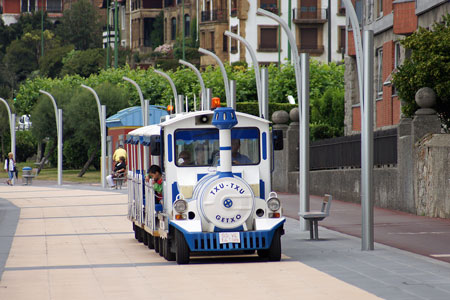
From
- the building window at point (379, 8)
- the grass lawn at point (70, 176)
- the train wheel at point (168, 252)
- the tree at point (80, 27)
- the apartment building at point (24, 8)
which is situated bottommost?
the train wheel at point (168, 252)

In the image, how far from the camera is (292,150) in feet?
135

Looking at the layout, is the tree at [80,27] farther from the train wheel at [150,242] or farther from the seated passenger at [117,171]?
the train wheel at [150,242]

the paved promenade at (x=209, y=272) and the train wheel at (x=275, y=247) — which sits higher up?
the train wheel at (x=275, y=247)

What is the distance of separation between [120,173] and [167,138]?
3399cm

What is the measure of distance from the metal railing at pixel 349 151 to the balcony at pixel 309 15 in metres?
52.7

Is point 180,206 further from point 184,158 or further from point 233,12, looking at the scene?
point 233,12

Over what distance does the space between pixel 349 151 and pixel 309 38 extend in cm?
5912

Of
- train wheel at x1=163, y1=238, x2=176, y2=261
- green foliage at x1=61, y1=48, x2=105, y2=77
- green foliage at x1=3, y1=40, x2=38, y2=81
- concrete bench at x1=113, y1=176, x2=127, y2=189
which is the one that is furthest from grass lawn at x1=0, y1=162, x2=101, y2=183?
green foliage at x1=3, y1=40, x2=38, y2=81

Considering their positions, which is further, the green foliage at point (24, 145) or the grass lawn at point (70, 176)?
the green foliage at point (24, 145)

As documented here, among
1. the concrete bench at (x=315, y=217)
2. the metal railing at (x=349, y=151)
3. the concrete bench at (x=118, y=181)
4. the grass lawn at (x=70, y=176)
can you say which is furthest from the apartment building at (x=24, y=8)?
the concrete bench at (x=315, y=217)

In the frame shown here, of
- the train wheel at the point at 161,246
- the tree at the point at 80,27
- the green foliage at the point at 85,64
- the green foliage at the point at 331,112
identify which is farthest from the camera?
the tree at the point at 80,27

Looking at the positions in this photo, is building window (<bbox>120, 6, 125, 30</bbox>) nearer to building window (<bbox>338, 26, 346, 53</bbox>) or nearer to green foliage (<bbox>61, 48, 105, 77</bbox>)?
green foliage (<bbox>61, 48, 105, 77</bbox>)

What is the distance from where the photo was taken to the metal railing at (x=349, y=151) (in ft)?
94.9

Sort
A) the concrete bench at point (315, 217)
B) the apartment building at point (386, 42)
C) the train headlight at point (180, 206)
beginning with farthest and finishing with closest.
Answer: the apartment building at point (386, 42) → the concrete bench at point (315, 217) → the train headlight at point (180, 206)
